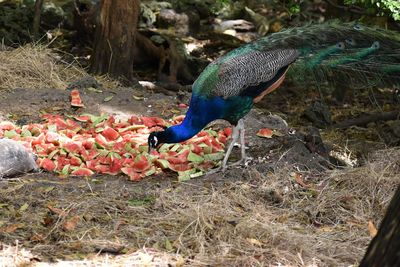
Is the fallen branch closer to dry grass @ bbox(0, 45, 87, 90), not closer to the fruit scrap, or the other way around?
the fruit scrap

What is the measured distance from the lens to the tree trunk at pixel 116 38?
860cm

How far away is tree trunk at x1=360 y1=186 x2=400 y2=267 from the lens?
2.63 meters

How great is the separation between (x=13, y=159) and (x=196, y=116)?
1437mm

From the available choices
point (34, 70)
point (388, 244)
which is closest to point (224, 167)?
point (388, 244)

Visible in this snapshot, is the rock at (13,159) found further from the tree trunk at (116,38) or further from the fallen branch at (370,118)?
the fallen branch at (370,118)

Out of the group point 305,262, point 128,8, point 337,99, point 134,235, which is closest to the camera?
point 305,262

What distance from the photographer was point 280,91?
10.2 m

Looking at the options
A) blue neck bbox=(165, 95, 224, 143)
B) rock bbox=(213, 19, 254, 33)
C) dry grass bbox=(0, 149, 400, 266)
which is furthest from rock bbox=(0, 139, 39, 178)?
rock bbox=(213, 19, 254, 33)

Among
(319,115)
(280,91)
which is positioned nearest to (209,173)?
(319,115)

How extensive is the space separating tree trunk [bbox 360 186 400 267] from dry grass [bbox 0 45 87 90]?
19.4 ft

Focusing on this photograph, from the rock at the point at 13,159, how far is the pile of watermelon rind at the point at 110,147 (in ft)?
0.74

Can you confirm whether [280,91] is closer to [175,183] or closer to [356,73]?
[356,73]

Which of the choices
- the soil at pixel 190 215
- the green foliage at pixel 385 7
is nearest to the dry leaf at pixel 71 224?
the soil at pixel 190 215

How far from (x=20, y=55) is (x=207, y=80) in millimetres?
3876
